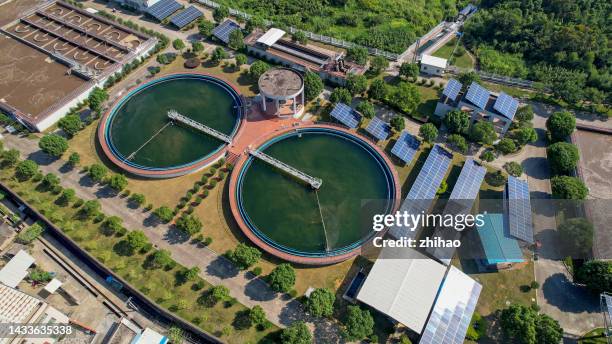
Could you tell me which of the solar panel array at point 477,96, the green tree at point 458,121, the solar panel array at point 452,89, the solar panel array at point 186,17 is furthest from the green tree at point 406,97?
the solar panel array at point 186,17

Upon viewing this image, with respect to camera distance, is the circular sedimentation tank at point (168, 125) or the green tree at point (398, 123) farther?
the green tree at point (398, 123)

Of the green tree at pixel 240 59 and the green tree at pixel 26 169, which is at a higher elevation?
the green tree at pixel 240 59

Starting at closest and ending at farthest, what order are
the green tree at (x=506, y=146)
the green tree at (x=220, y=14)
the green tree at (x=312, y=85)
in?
the green tree at (x=506, y=146) → the green tree at (x=312, y=85) → the green tree at (x=220, y=14)

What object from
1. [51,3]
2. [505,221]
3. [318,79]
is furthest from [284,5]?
[505,221]

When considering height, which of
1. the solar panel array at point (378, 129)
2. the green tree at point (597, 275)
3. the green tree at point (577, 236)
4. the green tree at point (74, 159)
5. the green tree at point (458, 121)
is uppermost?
the green tree at point (458, 121)

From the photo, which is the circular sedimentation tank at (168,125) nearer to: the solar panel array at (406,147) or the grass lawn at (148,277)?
the grass lawn at (148,277)

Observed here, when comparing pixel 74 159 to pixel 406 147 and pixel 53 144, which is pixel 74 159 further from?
pixel 406 147
